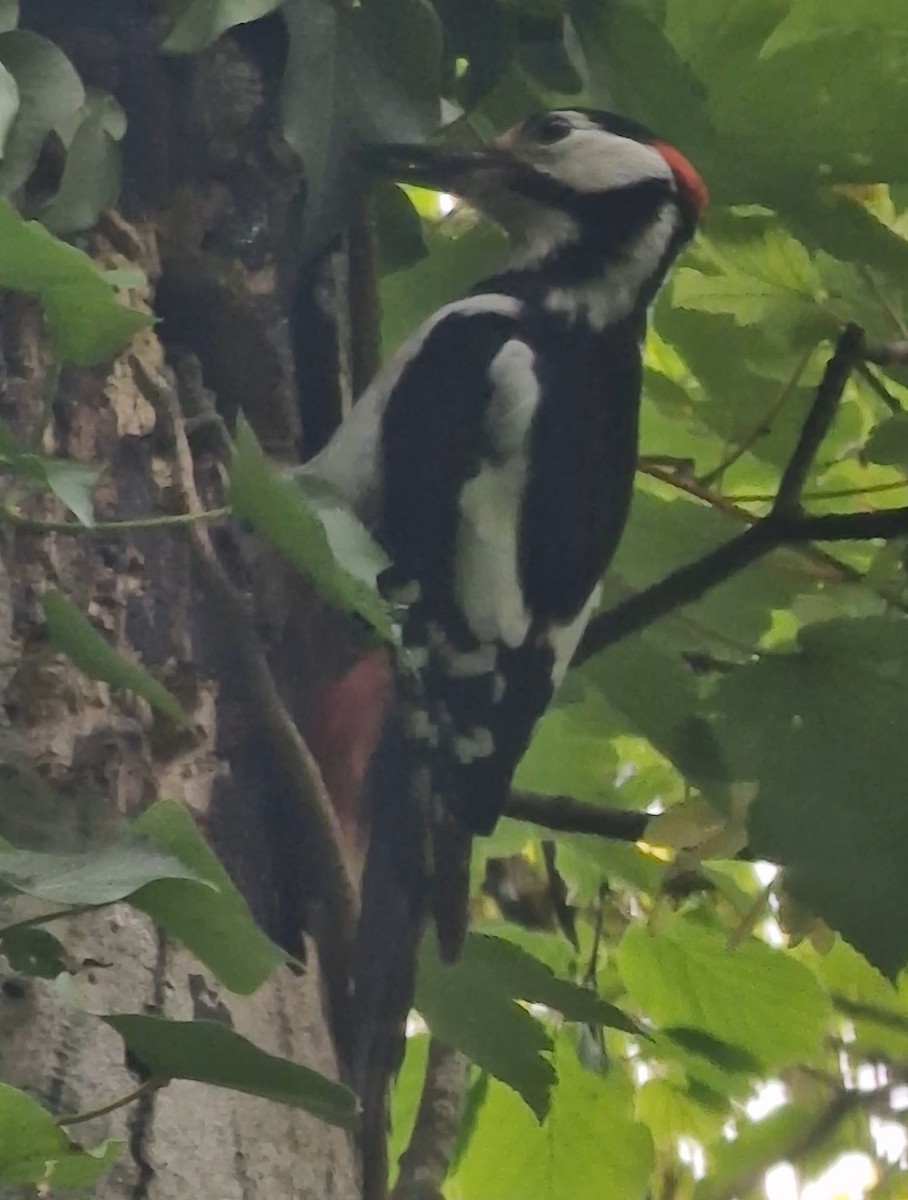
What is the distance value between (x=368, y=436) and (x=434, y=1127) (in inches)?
18.0

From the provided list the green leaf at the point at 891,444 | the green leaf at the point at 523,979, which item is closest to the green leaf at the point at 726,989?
the green leaf at the point at 523,979

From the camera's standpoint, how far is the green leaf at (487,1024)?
0.72m

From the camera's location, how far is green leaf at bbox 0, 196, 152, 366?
0.42 m

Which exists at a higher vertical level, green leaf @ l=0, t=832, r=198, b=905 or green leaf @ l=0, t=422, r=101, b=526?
green leaf @ l=0, t=422, r=101, b=526

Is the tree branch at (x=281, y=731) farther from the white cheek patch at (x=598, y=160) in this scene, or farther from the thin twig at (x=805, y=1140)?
the thin twig at (x=805, y=1140)

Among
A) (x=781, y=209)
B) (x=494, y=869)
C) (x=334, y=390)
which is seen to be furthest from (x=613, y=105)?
(x=494, y=869)

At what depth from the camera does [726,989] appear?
1.01 metres

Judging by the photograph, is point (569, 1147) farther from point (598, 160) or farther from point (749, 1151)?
point (598, 160)

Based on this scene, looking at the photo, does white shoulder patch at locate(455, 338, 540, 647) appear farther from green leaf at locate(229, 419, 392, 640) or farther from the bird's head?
green leaf at locate(229, 419, 392, 640)

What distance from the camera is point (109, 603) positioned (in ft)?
2.22

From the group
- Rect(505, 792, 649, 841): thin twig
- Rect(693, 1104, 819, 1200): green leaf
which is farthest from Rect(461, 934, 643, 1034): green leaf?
Rect(693, 1104, 819, 1200): green leaf

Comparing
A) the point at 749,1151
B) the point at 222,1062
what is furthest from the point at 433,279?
the point at 749,1151

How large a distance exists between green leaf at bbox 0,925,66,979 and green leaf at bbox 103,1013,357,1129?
47mm

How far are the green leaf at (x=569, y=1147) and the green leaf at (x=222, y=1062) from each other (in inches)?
22.9
